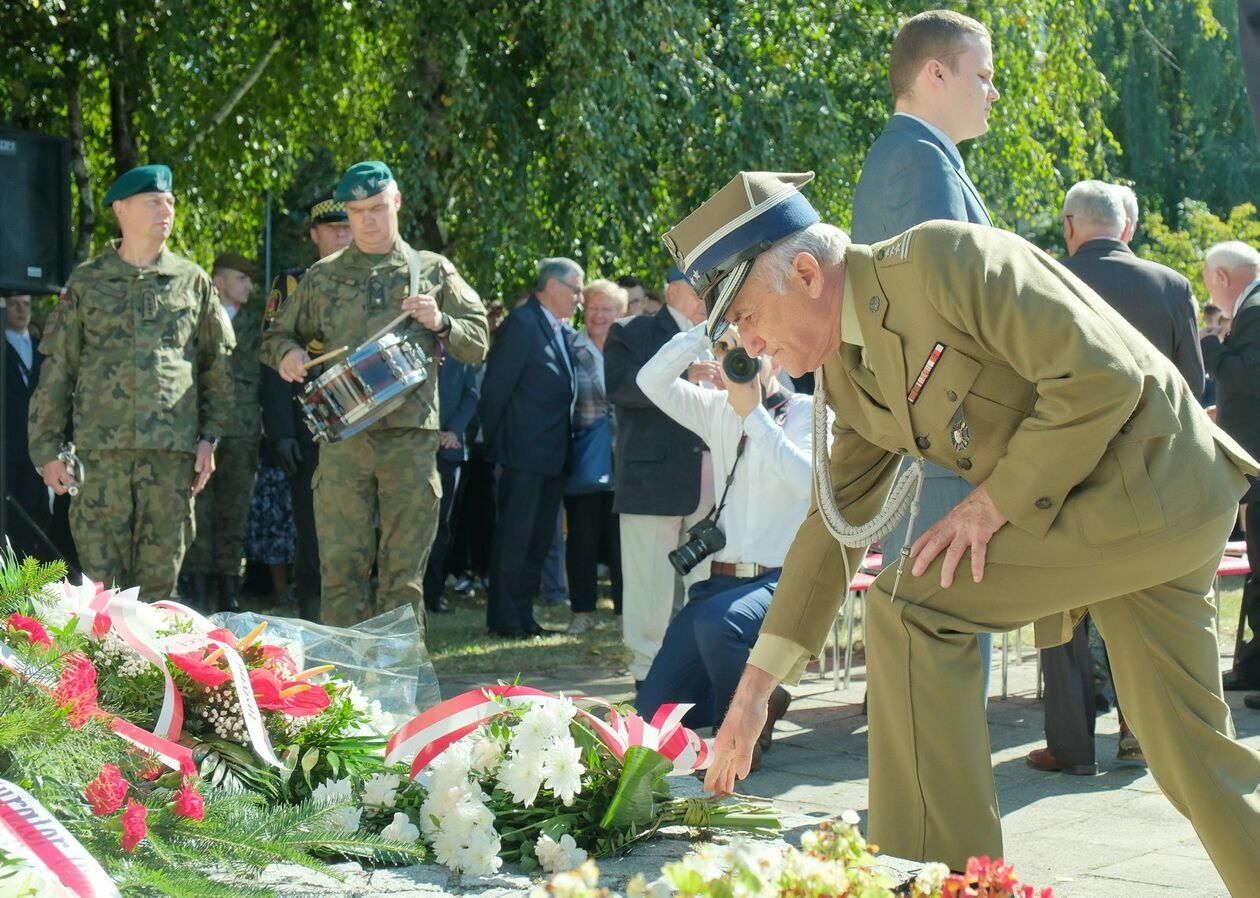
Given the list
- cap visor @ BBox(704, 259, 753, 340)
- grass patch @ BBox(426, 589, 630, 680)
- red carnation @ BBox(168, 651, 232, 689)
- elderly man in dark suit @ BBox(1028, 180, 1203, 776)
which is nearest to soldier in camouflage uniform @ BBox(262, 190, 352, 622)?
grass patch @ BBox(426, 589, 630, 680)

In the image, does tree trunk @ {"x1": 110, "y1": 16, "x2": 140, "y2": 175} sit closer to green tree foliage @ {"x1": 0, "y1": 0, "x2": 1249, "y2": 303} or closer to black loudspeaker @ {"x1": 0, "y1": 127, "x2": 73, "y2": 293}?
green tree foliage @ {"x1": 0, "y1": 0, "x2": 1249, "y2": 303}

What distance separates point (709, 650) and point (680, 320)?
2539 millimetres

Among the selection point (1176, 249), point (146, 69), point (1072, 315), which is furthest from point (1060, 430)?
point (1176, 249)

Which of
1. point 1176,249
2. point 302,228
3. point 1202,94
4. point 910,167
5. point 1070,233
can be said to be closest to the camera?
point 910,167

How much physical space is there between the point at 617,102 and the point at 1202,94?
702 inches

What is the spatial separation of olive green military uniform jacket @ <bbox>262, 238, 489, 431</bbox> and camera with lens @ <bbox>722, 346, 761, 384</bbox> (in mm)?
1569

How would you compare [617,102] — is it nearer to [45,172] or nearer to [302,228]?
[45,172]

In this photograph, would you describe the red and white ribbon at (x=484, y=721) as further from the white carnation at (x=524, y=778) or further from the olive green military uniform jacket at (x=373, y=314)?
the olive green military uniform jacket at (x=373, y=314)

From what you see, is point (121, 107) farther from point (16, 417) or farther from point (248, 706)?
point (248, 706)

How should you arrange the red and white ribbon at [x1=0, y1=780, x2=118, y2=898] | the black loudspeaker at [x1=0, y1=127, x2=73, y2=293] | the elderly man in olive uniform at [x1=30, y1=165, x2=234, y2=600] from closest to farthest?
the red and white ribbon at [x1=0, y1=780, x2=118, y2=898] → the elderly man in olive uniform at [x1=30, y1=165, x2=234, y2=600] → the black loudspeaker at [x1=0, y1=127, x2=73, y2=293]

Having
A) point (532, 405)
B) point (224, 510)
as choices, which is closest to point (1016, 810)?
point (532, 405)

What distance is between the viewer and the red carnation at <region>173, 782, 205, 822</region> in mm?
2582

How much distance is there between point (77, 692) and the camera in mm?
2609

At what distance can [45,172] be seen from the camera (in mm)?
8852
